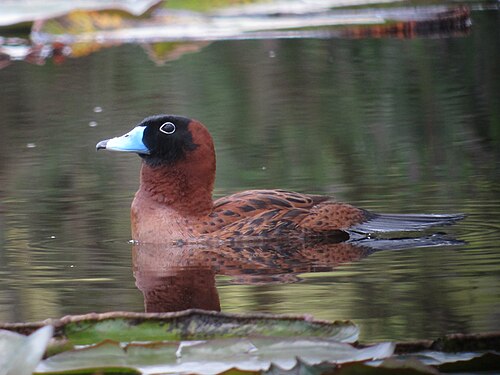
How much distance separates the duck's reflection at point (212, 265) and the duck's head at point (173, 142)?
544mm

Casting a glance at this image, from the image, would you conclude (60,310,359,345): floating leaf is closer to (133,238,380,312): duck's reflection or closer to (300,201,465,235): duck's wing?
(133,238,380,312): duck's reflection

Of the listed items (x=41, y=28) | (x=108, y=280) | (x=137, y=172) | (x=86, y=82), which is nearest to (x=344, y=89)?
(x=86, y=82)

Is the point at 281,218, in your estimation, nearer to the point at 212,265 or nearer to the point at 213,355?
the point at 212,265

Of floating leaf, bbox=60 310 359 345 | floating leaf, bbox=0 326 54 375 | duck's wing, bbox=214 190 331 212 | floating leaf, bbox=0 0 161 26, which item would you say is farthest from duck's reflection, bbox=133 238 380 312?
floating leaf, bbox=0 0 161 26

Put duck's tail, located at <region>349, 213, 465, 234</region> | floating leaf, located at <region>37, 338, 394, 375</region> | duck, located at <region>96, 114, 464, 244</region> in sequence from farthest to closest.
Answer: duck, located at <region>96, 114, 464, 244</region> < duck's tail, located at <region>349, 213, 465, 234</region> < floating leaf, located at <region>37, 338, 394, 375</region>

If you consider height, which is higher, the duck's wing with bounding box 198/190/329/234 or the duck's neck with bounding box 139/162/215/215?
the duck's neck with bounding box 139/162/215/215

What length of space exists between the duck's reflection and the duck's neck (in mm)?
283

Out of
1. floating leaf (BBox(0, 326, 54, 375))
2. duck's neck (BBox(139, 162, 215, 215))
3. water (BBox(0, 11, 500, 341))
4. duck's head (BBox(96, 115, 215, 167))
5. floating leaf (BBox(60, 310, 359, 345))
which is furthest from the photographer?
duck's head (BBox(96, 115, 215, 167))

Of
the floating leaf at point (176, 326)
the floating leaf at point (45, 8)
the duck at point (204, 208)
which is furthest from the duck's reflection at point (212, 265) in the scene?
the floating leaf at point (45, 8)

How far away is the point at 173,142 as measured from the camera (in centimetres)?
646

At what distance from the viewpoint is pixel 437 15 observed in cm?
1631

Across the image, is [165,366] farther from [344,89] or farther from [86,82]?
[86,82]

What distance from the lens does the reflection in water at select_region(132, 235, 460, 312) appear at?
4.77 m

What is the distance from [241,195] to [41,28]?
993cm
